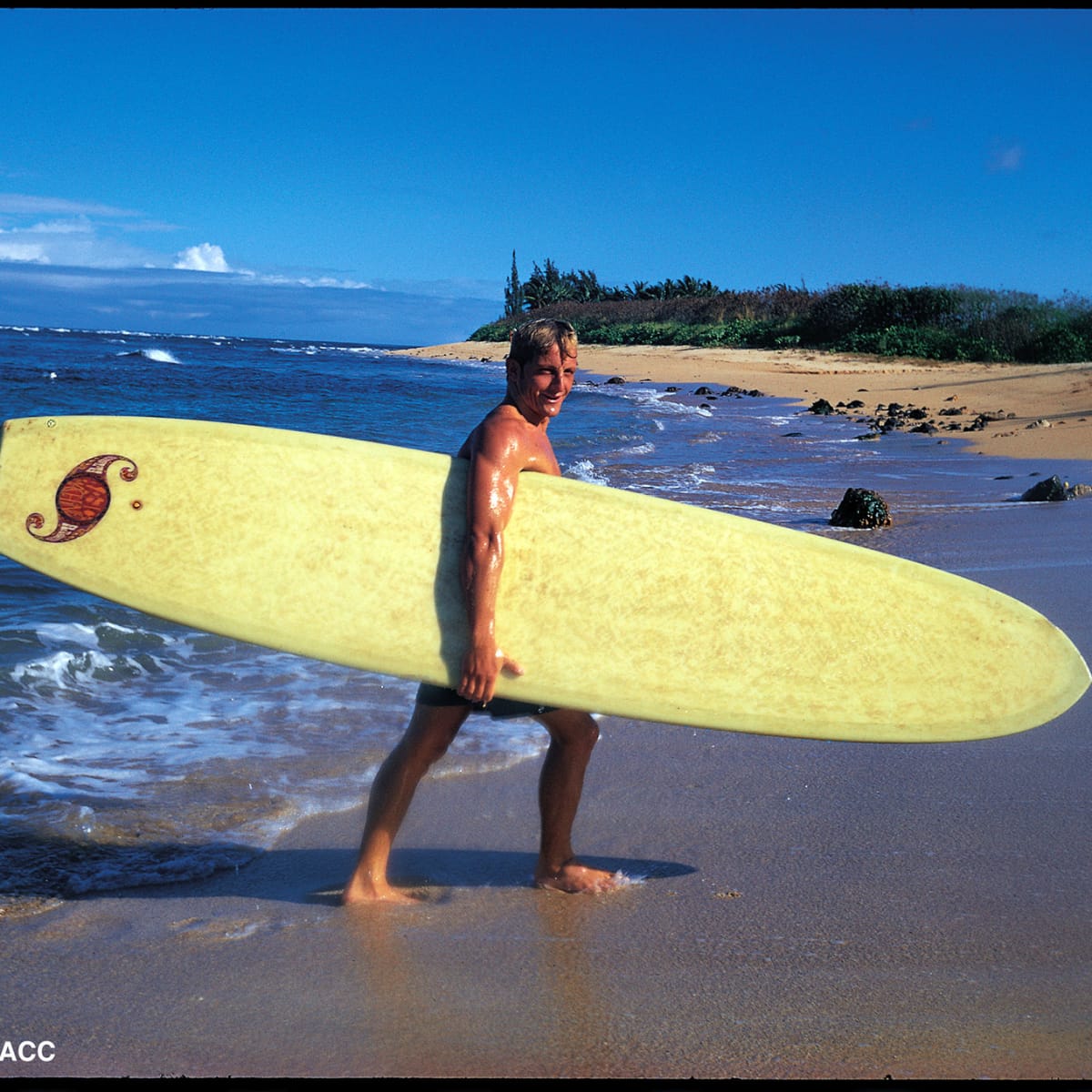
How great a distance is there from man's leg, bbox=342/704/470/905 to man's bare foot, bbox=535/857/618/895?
12.0 inches

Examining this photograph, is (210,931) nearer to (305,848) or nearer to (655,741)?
(305,848)

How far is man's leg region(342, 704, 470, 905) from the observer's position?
7.87 feet

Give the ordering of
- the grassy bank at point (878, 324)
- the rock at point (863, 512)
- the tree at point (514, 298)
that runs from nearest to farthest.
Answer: the rock at point (863, 512) → the grassy bank at point (878, 324) → the tree at point (514, 298)

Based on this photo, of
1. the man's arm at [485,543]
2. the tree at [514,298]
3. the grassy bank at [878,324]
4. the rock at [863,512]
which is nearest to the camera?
the man's arm at [485,543]

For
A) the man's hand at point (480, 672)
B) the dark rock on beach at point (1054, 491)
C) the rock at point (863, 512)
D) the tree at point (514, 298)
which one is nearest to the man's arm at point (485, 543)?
the man's hand at point (480, 672)

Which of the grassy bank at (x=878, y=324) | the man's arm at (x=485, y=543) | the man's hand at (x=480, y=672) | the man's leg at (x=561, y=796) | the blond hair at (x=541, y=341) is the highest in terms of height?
the grassy bank at (x=878, y=324)

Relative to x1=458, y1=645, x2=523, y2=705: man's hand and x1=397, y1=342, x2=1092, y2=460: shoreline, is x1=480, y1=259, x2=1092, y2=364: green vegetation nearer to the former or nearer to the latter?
x1=397, y1=342, x2=1092, y2=460: shoreline

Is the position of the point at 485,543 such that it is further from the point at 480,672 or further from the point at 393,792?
the point at 393,792

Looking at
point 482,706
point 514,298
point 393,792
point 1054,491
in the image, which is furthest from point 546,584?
point 514,298

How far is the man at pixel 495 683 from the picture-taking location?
234 centimetres

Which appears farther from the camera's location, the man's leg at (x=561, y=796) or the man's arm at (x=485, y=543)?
the man's leg at (x=561, y=796)

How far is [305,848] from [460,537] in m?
0.88

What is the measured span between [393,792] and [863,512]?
4.90 m

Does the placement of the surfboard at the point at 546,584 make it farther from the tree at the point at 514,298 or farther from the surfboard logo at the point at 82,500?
the tree at the point at 514,298
